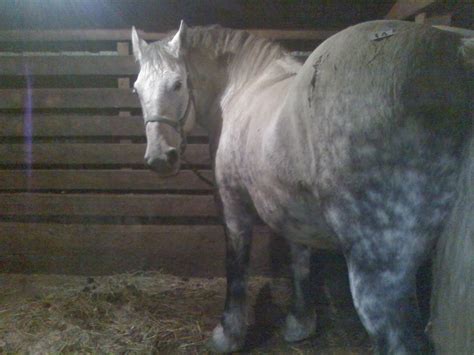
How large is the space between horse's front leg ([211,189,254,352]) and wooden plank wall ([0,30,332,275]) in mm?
1028

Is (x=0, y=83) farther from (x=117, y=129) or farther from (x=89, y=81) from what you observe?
(x=117, y=129)

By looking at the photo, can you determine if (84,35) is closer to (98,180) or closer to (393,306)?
(98,180)

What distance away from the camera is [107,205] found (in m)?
3.78

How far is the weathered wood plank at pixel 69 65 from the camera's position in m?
3.62

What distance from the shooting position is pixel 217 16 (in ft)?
12.2

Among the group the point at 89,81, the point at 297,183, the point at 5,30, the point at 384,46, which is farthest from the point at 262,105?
the point at 5,30

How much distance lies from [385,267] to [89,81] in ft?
12.3

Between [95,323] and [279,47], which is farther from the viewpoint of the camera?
[95,323]

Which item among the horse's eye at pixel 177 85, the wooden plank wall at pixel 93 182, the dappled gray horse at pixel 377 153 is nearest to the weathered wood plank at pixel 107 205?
the wooden plank wall at pixel 93 182

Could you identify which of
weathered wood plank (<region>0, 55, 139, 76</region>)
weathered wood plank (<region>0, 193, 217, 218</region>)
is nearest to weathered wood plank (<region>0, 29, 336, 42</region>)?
weathered wood plank (<region>0, 55, 139, 76</region>)

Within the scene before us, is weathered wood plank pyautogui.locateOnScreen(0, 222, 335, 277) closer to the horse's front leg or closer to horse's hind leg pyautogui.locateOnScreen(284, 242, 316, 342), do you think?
horse's hind leg pyautogui.locateOnScreen(284, 242, 316, 342)

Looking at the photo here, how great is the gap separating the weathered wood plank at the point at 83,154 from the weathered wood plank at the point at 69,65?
0.68 metres

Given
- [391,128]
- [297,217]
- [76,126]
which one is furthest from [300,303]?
[76,126]

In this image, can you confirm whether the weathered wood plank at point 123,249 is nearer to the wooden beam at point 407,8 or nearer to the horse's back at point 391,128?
the wooden beam at point 407,8
